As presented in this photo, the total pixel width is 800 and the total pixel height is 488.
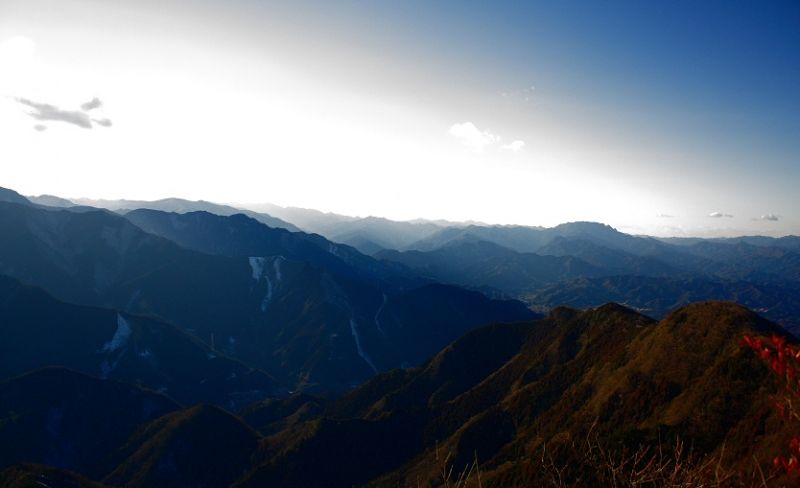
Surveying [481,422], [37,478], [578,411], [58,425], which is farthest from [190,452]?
[578,411]

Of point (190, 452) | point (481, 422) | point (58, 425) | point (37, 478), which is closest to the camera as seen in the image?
point (37, 478)

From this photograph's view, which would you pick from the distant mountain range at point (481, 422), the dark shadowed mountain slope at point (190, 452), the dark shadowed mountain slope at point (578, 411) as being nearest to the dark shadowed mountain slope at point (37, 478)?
the distant mountain range at point (481, 422)

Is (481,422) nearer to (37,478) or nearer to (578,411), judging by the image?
(578,411)

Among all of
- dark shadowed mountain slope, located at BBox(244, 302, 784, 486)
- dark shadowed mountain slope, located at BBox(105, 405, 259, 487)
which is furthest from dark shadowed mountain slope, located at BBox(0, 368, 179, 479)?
dark shadowed mountain slope, located at BBox(244, 302, 784, 486)

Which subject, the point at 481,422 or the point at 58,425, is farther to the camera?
the point at 58,425

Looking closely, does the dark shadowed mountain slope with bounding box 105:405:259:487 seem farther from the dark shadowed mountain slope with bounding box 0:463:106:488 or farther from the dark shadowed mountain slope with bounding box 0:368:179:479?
the dark shadowed mountain slope with bounding box 0:463:106:488
